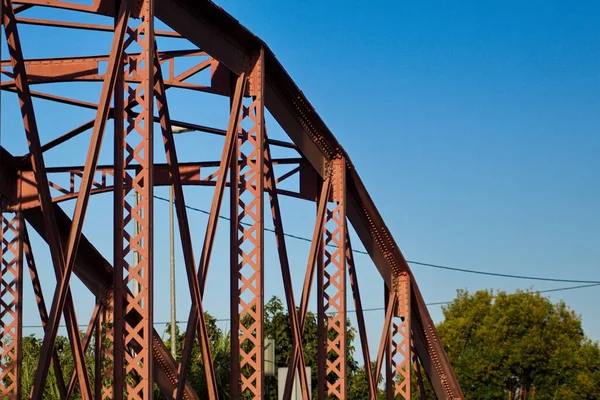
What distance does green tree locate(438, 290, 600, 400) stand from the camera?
7362 centimetres

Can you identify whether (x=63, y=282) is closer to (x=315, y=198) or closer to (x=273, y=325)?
(x=315, y=198)

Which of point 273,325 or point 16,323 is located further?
point 273,325

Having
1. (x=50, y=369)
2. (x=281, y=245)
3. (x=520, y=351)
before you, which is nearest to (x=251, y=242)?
(x=281, y=245)

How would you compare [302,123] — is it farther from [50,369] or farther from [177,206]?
[50,369]

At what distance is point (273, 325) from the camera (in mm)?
38281

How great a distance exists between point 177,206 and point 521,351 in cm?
6149

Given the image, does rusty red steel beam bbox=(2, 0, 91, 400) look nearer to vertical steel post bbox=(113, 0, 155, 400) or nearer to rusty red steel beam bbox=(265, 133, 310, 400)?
vertical steel post bbox=(113, 0, 155, 400)

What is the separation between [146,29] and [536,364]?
6396 centimetres

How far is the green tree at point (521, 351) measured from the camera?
73.6 meters

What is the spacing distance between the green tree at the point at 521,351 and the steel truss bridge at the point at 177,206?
45.1 metres

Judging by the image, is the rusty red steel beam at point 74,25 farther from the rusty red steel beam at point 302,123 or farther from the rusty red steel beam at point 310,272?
the rusty red steel beam at point 310,272

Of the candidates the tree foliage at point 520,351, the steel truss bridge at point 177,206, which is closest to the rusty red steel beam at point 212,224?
the steel truss bridge at point 177,206

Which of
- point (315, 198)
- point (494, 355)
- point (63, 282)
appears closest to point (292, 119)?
point (315, 198)

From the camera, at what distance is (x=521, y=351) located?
2938 inches
